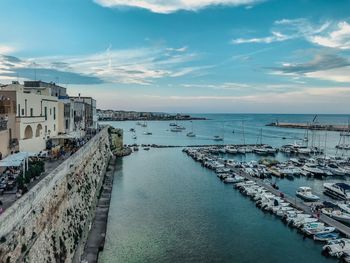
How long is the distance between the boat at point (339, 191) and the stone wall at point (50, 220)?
26.0m

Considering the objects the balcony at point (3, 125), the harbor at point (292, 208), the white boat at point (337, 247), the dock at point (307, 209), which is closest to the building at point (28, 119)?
the balcony at point (3, 125)

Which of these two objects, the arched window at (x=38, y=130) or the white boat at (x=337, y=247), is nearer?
the white boat at (x=337, y=247)

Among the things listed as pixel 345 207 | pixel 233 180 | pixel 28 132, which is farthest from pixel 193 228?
pixel 233 180

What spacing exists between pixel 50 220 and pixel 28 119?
14.0m

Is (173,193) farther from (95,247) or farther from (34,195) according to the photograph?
(34,195)

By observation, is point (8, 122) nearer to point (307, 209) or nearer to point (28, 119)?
point (28, 119)

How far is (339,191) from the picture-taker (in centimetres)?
3812

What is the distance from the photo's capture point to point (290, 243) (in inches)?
1025

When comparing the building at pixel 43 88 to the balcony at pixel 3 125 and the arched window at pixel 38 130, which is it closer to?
the arched window at pixel 38 130

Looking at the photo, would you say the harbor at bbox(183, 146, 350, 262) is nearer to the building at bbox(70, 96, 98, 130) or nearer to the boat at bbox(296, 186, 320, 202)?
the boat at bbox(296, 186, 320, 202)

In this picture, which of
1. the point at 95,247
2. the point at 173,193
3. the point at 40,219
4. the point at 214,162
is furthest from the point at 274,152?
the point at 40,219

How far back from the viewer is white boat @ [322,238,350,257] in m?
23.6

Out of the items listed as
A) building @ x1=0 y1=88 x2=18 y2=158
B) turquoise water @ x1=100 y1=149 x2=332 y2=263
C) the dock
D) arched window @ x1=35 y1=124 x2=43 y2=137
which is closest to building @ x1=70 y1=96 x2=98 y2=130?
turquoise water @ x1=100 y1=149 x2=332 y2=263

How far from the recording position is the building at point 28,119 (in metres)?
25.8
